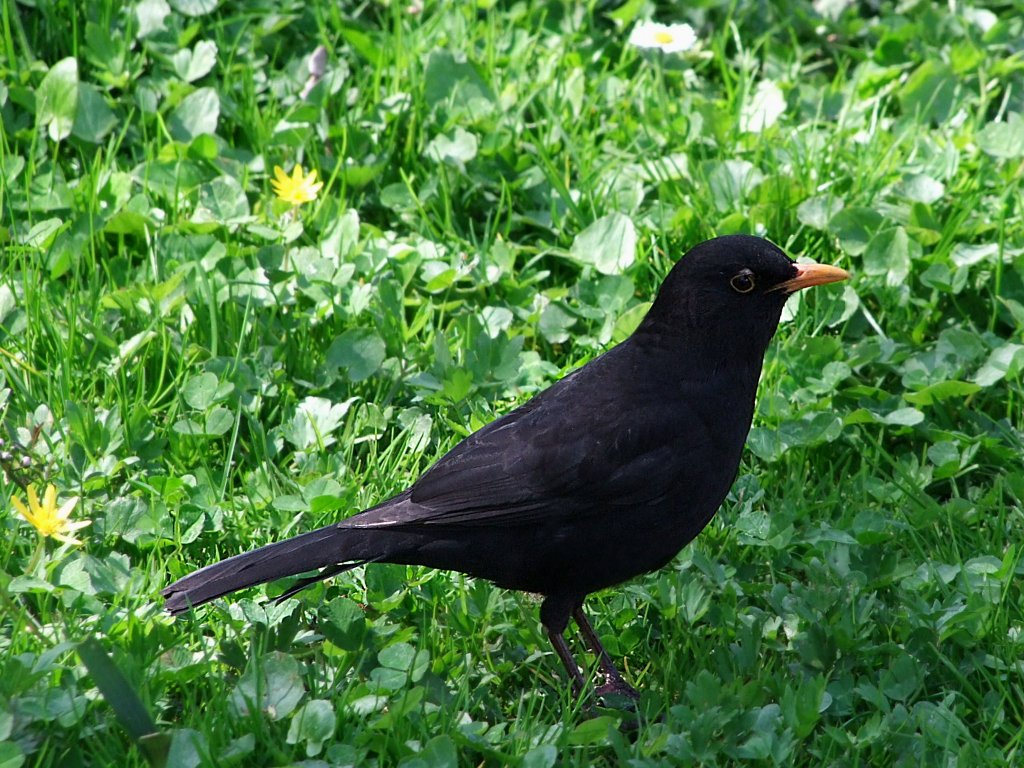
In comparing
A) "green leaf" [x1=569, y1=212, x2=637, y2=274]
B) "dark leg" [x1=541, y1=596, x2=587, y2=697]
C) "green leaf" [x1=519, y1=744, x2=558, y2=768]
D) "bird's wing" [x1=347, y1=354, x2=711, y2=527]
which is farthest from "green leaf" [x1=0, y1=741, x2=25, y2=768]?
"green leaf" [x1=569, y1=212, x2=637, y2=274]

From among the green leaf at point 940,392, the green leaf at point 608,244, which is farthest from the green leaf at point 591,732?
the green leaf at point 608,244

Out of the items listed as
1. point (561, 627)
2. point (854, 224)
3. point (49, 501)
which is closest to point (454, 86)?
point (854, 224)

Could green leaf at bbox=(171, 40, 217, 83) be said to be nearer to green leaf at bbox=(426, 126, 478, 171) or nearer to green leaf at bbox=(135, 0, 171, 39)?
green leaf at bbox=(135, 0, 171, 39)

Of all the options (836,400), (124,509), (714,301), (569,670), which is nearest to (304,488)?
(124,509)

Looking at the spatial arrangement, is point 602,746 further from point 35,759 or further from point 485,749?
point 35,759

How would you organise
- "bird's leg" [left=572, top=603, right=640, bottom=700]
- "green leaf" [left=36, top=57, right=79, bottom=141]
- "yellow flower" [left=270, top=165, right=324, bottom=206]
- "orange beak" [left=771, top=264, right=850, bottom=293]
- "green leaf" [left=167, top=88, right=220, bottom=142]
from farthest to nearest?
1. "green leaf" [left=167, top=88, right=220, bottom=142]
2. "green leaf" [left=36, top=57, right=79, bottom=141]
3. "yellow flower" [left=270, top=165, right=324, bottom=206]
4. "orange beak" [left=771, top=264, right=850, bottom=293]
5. "bird's leg" [left=572, top=603, right=640, bottom=700]

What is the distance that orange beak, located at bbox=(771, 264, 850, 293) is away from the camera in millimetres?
3830

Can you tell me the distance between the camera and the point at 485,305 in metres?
5.08

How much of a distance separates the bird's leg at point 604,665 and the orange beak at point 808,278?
1.03 meters

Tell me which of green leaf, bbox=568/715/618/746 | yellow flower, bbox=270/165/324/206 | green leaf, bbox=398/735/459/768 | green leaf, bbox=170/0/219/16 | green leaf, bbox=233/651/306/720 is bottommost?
green leaf, bbox=568/715/618/746

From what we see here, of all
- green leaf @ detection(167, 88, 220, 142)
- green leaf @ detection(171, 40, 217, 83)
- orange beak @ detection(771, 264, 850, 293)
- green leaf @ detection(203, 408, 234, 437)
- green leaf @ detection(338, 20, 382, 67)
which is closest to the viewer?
orange beak @ detection(771, 264, 850, 293)

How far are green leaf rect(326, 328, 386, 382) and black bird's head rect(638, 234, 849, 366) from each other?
3.83 ft

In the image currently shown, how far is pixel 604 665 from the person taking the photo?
378 centimetres

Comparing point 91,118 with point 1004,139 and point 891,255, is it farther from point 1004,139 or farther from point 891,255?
point 1004,139
